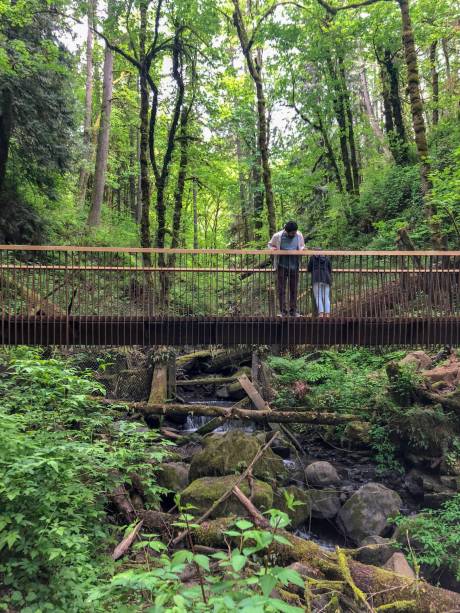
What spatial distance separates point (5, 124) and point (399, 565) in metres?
12.5

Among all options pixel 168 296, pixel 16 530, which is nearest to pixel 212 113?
pixel 168 296

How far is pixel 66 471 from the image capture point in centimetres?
336

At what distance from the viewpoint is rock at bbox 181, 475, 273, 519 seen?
5062 millimetres

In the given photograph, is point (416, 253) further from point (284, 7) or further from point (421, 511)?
point (284, 7)

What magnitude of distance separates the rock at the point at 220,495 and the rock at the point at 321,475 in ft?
5.49

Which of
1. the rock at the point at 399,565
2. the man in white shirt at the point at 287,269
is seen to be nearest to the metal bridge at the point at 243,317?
the man in white shirt at the point at 287,269

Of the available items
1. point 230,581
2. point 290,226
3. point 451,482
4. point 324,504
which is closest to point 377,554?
point 324,504

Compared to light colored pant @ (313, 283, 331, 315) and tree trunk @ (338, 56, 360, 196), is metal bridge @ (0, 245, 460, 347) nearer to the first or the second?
light colored pant @ (313, 283, 331, 315)

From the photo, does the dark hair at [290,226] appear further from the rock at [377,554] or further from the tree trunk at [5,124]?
the tree trunk at [5,124]

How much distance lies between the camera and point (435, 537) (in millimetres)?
5121

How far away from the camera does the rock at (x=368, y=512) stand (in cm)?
564

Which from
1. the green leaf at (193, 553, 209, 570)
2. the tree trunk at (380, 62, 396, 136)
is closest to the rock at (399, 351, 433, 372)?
the green leaf at (193, 553, 209, 570)

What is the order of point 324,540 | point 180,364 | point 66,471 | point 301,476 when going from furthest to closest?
point 180,364 < point 301,476 < point 324,540 < point 66,471

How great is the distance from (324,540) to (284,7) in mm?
13799
